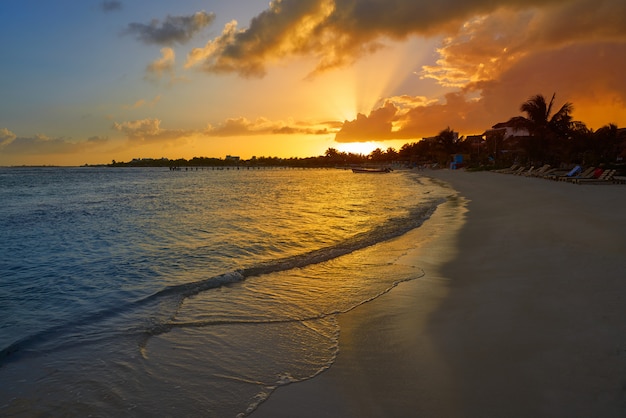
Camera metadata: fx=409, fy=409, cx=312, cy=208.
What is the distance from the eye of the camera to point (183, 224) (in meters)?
18.6

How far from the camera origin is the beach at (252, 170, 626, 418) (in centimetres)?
354

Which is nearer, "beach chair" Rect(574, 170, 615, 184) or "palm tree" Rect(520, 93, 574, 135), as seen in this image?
"beach chair" Rect(574, 170, 615, 184)

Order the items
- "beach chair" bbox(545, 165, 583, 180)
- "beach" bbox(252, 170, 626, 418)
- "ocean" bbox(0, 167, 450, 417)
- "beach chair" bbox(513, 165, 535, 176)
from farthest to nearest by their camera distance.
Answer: "beach chair" bbox(513, 165, 535, 176), "beach chair" bbox(545, 165, 583, 180), "ocean" bbox(0, 167, 450, 417), "beach" bbox(252, 170, 626, 418)

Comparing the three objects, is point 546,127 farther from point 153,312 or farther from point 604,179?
point 153,312

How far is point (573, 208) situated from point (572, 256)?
8.42m

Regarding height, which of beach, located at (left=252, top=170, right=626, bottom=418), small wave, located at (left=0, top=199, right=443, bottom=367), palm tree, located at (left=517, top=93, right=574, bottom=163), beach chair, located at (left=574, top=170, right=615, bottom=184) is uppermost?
palm tree, located at (left=517, top=93, right=574, bottom=163)

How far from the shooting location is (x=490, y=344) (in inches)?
185

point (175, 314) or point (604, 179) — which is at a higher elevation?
point (604, 179)

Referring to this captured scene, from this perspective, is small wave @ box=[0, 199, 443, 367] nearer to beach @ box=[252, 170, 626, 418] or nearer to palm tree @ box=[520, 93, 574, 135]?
beach @ box=[252, 170, 626, 418]

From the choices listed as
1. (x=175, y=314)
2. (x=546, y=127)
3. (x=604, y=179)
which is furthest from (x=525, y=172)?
(x=175, y=314)

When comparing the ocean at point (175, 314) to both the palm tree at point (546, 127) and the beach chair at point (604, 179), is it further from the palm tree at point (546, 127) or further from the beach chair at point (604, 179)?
the palm tree at point (546, 127)

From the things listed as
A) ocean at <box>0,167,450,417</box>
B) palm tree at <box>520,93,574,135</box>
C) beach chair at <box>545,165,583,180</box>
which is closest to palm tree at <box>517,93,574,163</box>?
palm tree at <box>520,93,574,135</box>

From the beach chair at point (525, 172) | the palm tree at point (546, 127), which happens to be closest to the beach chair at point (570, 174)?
the beach chair at point (525, 172)

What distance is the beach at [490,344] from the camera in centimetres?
354
